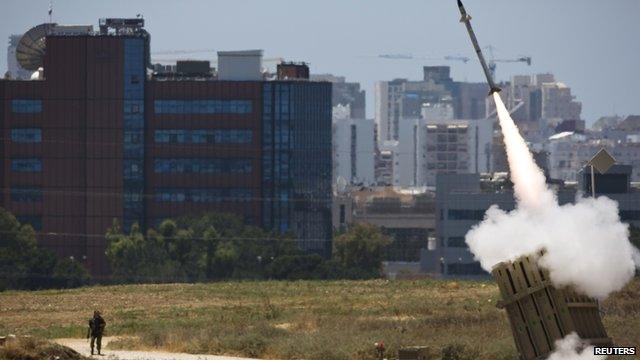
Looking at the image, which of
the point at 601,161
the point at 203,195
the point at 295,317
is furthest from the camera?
the point at 203,195

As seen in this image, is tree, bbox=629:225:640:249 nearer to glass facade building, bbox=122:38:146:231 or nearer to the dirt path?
glass facade building, bbox=122:38:146:231

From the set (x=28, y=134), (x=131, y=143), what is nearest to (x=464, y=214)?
(x=131, y=143)

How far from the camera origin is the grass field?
6925 centimetres

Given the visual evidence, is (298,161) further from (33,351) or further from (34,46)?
(33,351)

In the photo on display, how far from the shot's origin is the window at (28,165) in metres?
187

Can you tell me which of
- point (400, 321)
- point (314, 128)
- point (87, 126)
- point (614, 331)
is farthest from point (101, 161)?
point (614, 331)

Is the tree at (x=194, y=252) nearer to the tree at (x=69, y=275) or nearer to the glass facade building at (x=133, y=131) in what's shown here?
the tree at (x=69, y=275)

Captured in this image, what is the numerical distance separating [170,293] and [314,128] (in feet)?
280

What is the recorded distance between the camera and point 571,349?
54.8 meters

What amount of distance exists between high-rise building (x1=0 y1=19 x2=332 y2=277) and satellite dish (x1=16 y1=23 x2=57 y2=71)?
9.20 metres

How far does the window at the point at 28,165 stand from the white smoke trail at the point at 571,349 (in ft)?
447

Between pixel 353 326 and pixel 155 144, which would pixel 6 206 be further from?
pixel 353 326

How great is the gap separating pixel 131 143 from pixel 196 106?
7.23 meters

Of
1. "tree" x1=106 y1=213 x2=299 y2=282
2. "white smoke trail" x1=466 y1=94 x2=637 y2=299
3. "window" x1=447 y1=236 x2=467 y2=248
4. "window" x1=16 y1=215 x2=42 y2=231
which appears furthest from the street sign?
"window" x1=447 y1=236 x2=467 y2=248
